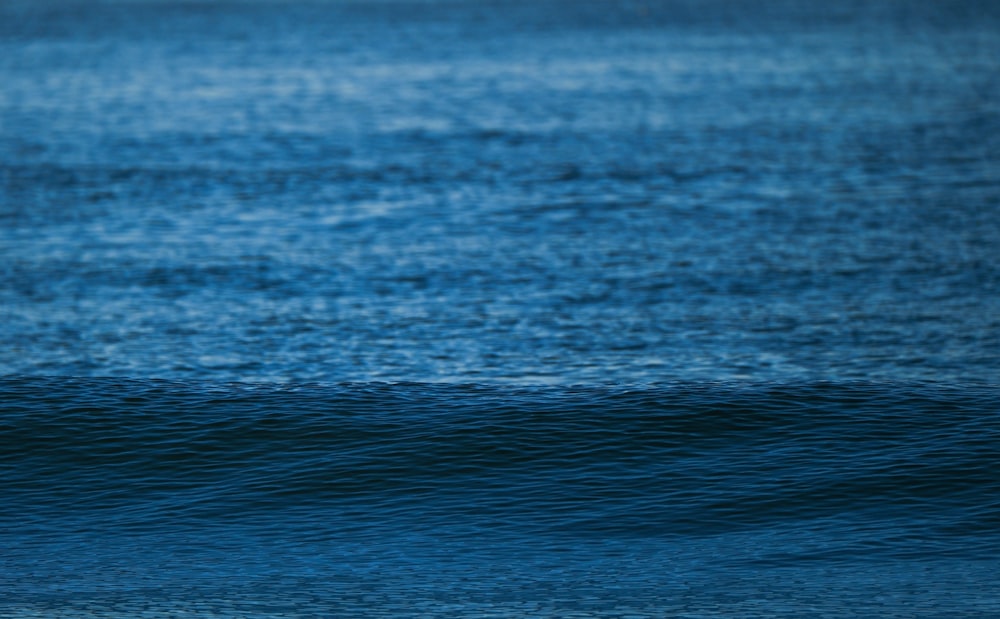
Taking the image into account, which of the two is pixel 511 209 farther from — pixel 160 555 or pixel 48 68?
pixel 48 68

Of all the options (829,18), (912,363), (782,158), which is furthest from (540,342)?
(829,18)

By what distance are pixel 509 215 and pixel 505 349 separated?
20.5m

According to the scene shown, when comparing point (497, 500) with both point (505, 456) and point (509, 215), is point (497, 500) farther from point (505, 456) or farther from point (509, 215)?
point (509, 215)

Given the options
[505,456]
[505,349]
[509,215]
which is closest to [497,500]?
[505,456]

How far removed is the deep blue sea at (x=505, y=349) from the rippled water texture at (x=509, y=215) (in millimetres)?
301

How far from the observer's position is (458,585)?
3061 centimetres

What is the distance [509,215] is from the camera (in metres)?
69.5

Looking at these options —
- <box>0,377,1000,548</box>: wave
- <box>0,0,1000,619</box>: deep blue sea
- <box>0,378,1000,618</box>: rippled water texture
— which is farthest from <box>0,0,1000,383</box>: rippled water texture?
<box>0,378,1000,618</box>: rippled water texture

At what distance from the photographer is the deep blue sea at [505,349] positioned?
104ft

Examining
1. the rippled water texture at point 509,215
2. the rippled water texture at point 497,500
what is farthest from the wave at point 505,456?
the rippled water texture at point 509,215

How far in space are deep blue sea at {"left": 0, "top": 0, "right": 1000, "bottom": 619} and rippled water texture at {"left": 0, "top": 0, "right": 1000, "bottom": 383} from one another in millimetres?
301

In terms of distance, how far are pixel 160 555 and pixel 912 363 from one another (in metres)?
28.1

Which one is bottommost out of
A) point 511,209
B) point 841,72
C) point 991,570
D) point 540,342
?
point 991,570

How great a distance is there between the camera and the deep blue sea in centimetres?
3178
